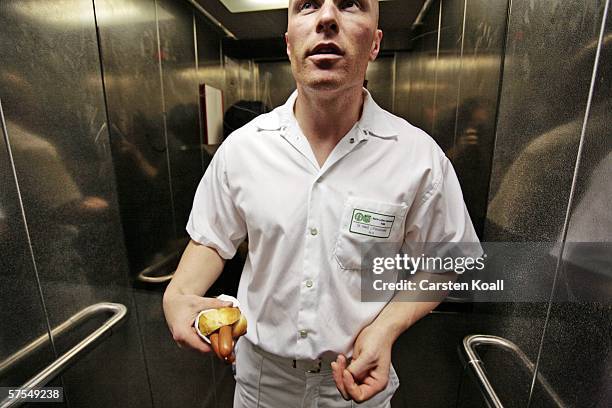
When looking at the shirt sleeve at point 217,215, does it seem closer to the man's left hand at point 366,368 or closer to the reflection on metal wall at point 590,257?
the man's left hand at point 366,368

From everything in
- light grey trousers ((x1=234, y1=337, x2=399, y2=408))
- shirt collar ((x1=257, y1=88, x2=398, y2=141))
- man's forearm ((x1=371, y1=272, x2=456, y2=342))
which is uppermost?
shirt collar ((x1=257, y1=88, x2=398, y2=141))

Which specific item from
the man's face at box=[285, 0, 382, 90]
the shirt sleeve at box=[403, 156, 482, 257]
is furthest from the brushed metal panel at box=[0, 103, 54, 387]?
the shirt sleeve at box=[403, 156, 482, 257]

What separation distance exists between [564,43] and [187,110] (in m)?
1.26

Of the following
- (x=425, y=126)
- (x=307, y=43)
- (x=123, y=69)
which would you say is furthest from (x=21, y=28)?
(x=425, y=126)

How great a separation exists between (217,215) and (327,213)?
30 centimetres

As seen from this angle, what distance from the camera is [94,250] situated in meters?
1.10

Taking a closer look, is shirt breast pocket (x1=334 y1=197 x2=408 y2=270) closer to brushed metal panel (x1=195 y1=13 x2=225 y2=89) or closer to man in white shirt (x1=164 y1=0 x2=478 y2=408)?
man in white shirt (x1=164 y1=0 x2=478 y2=408)

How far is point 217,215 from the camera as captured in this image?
33.5 inches

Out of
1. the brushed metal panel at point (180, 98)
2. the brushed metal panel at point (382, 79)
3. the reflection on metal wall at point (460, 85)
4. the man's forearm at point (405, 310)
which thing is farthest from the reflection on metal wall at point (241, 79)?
the man's forearm at point (405, 310)

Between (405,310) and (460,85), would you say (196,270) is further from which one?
(460,85)

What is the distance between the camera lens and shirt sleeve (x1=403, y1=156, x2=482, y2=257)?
0.76 m

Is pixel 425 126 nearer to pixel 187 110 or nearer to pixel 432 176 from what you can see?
pixel 432 176

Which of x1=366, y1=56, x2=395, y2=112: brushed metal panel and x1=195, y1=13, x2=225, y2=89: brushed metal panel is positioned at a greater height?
x1=195, y1=13, x2=225, y2=89: brushed metal panel

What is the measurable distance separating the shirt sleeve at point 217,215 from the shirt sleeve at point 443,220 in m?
0.45
